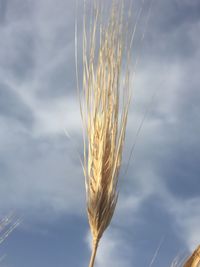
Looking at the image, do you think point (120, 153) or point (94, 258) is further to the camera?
point (120, 153)

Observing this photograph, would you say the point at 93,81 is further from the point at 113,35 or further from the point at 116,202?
the point at 116,202

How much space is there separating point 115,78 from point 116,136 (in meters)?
0.24

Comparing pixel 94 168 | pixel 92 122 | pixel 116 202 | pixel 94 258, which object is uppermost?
pixel 92 122

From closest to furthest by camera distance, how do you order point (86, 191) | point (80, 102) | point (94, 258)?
point (94, 258) → point (86, 191) → point (80, 102)

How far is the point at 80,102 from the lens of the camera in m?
1.97

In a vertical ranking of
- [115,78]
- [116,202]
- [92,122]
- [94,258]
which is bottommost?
[94,258]

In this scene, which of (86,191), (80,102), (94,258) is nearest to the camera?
(94,258)

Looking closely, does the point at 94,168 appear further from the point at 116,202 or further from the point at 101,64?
the point at 101,64

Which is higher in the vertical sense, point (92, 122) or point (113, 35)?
point (113, 35)

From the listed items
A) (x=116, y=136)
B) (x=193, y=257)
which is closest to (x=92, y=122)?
(x=116, y=136)

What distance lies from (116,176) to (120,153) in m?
0.10

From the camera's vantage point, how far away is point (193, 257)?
186 cm

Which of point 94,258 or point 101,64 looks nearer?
point 94,258

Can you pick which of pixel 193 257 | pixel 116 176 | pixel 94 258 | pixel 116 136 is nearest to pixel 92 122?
pixel 116 136
